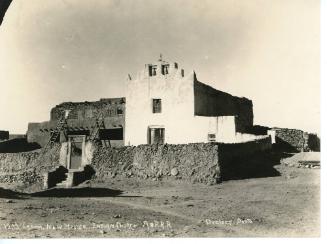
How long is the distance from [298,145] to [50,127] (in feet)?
64.4

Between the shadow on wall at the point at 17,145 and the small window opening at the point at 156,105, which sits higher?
the small window opening at the point at 156,105

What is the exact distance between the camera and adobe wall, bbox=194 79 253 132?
2602 centimetres

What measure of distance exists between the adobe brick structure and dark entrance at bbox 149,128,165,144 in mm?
5160

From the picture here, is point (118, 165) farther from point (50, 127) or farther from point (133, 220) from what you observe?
point (50, 127)

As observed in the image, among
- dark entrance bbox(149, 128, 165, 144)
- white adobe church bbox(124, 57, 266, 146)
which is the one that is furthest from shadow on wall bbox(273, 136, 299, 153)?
dark entrance bbox(149, 128, 165, 144)

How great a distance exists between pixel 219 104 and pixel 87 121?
1233cm

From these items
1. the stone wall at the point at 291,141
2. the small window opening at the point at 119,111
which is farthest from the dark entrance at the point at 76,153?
the stone wall at the point at 291,141

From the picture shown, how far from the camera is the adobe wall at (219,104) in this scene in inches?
1024

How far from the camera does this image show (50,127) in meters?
36.2

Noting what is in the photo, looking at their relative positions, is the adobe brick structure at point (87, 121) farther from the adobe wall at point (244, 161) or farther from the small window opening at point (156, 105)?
the adobe wall at point (244, 161)

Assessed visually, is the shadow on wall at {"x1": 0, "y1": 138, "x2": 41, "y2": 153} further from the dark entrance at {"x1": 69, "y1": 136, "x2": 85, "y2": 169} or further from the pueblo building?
the pueblo building

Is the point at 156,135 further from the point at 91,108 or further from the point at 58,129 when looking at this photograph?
the point at 91,108

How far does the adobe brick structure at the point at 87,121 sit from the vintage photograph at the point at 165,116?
698 centimetres

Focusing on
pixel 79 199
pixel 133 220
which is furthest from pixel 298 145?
pixel 133 220
